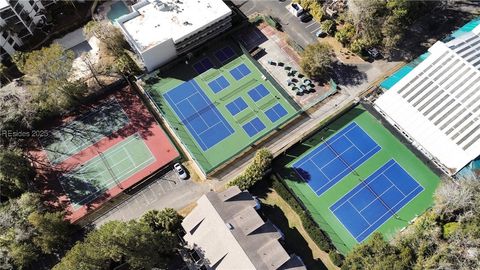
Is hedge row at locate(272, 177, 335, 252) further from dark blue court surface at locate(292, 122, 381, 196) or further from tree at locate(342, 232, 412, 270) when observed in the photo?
dark blue court surface at locate(292, 122, 381, 196)

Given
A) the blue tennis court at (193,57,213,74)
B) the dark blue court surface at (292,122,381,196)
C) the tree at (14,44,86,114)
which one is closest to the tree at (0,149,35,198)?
the tree at (14,44,86,114)

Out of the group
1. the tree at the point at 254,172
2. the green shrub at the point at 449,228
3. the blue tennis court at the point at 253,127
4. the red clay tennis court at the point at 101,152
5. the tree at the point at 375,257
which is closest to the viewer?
the tree at the point at 375,257

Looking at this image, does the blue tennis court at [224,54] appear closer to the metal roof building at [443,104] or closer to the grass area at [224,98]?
the grass area at [224,98]

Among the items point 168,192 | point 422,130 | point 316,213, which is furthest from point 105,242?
point 422,130

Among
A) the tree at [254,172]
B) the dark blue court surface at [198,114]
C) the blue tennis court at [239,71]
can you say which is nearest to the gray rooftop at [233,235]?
the tree at [254,172]

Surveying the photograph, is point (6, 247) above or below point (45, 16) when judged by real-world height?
below

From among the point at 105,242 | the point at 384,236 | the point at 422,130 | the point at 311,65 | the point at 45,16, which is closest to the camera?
the point at 105,242

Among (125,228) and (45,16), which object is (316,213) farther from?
(45,16)
